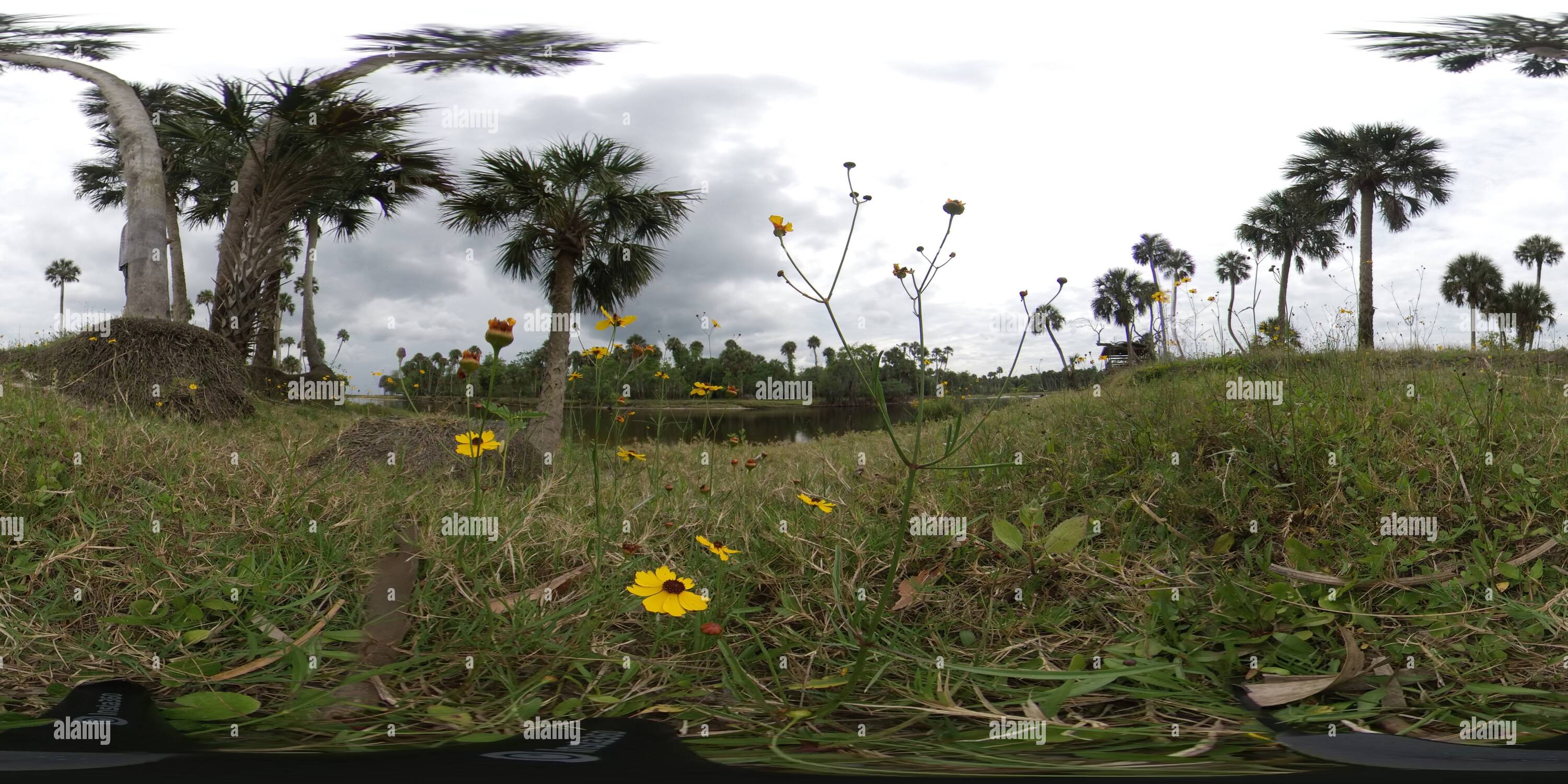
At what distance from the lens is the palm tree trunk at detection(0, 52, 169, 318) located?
758cm

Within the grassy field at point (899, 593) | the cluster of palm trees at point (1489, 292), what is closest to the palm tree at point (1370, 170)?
the cluster of palm trees at point (1489, 292)

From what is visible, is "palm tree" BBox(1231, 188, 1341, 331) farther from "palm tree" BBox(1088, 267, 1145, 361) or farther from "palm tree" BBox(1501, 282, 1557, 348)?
"palm tree" BBox(1501, 282, 1557, 348)

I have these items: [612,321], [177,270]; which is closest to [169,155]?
[177,270]

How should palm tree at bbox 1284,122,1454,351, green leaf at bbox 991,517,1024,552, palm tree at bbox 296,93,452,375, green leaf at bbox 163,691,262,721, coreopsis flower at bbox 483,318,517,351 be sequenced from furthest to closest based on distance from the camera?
palm tree at bbox 1284,122,1454,351 → palm tree at bbox 296,93,452,375 → green leaf at bbox 991,517,1024,552 → coreopsis flower at bbox 483,318,517,351 → green leaf at bbox 163,691,262,721

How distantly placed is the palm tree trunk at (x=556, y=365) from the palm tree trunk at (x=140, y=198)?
422cm

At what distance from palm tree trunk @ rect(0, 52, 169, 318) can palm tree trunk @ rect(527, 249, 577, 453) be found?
422cm

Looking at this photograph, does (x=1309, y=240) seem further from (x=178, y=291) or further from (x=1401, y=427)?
(x=178, y=291)

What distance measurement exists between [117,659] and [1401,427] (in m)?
3.84

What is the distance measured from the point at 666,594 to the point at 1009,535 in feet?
3.15

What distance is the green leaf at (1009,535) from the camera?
171cm

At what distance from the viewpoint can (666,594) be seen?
117cm

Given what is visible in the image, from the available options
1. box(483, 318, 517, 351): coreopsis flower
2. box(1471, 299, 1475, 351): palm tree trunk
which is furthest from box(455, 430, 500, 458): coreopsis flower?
box(1471, 299, 1475, 351): palm tree trunk

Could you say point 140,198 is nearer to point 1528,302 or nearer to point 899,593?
point 899,593

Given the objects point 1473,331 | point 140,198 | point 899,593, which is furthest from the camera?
point 140,198
